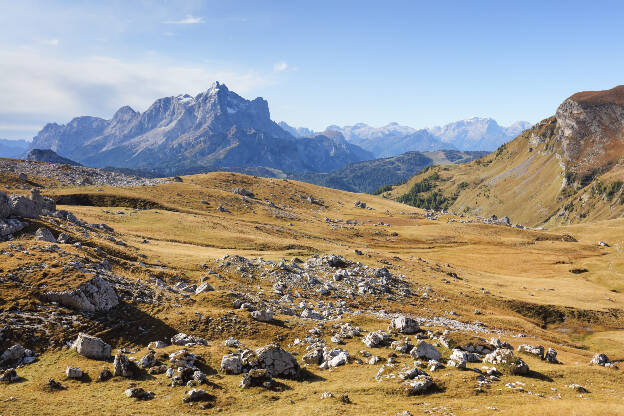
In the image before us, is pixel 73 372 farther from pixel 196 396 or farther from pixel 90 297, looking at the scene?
pixel 196 396

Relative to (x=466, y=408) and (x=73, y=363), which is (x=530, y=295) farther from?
(x=73, y=363)

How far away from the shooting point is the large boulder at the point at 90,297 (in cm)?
3566

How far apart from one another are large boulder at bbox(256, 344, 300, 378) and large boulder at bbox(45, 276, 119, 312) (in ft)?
56.3

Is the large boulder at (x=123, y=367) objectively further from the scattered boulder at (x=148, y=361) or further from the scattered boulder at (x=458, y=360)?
the scattered boulder at (x=458, y=360)

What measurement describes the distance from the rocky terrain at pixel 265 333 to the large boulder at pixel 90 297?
135mm

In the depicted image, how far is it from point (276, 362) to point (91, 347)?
1613cm

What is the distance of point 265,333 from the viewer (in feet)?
133

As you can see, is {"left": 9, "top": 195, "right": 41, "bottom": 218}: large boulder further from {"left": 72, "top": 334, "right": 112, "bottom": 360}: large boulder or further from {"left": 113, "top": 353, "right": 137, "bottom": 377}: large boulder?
{"left": 113, "top": 353, "right": 137, "bottom": 377}: large boulder

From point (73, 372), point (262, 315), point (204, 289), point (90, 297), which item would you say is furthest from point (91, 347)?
point (204, 289)

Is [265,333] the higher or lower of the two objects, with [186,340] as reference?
lower

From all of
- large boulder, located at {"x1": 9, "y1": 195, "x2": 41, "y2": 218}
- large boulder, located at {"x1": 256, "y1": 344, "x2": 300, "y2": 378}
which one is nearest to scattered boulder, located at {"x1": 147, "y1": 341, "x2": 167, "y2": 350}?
large boulder, located at {"x1": 256, "y1": 344, "x2": 300, "y2": 378}

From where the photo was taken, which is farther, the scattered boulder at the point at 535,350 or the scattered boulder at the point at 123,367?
the scattered boulder at the point at 535,350

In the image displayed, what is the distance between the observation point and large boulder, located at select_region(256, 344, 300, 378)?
3256cm

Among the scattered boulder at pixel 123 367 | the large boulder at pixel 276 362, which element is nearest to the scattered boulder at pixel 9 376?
the scattered boulder at pixel 123 367
